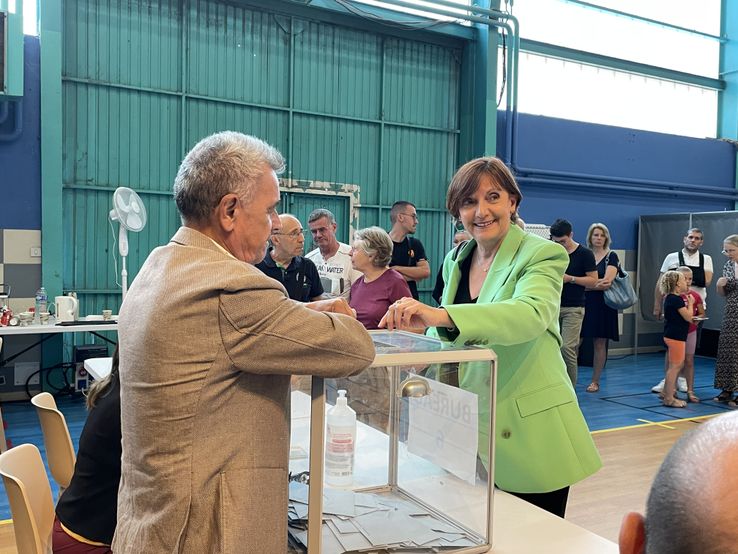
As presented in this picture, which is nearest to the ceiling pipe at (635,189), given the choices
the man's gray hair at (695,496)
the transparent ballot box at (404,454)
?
the transparent ballot box at (404,454)

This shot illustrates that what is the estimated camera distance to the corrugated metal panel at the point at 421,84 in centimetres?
815

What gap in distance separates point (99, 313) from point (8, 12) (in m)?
2.87

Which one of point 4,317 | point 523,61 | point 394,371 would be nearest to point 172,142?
point 4,317

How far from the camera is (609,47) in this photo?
32.3 feet

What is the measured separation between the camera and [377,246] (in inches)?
154

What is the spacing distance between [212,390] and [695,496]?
2.49 ft

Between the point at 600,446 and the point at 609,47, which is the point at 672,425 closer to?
the point at 600,446

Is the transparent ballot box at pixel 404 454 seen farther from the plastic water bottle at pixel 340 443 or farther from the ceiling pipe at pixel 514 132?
the ceiling pipe at pixel 514 132

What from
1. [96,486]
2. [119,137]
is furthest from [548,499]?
[119,137]

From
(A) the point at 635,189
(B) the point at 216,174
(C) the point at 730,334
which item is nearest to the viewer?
(B) the point at 216,174

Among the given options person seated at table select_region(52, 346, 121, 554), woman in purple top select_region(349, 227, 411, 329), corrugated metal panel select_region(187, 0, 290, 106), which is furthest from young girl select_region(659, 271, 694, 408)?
person seated at table select_region(52, 346, 121, 554)

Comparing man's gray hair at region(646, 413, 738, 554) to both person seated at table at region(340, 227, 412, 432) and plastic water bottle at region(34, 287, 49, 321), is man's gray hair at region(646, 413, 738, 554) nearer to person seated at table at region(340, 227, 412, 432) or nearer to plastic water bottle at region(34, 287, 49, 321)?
person seated at table at region(340, 227, 412, 432)

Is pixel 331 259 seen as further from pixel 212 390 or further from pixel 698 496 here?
pixel 698 496

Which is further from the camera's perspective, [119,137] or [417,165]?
[417,165]
